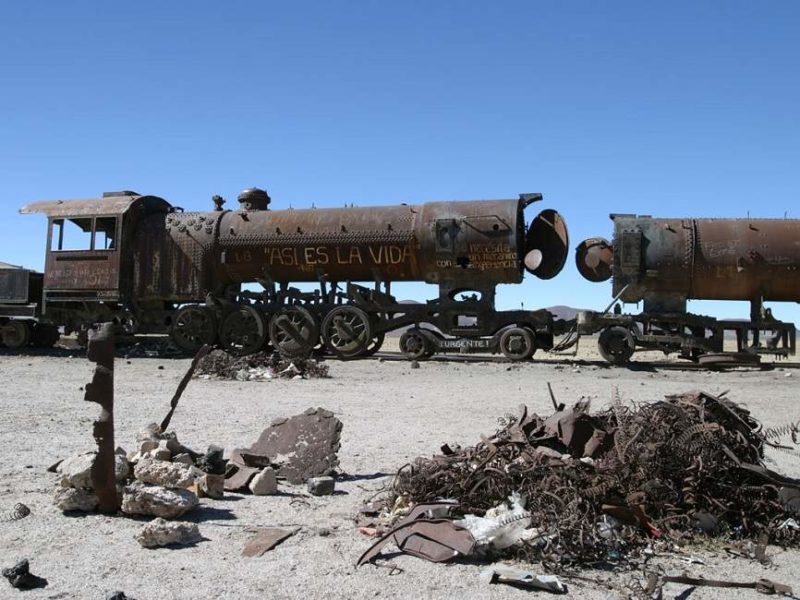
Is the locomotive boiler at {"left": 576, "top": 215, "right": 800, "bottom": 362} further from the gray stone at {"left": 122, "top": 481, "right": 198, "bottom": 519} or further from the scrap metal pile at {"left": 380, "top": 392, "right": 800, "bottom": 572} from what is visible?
the gray stone at {"left": 122, "top": 481, "right": 198, "bottom": 519}

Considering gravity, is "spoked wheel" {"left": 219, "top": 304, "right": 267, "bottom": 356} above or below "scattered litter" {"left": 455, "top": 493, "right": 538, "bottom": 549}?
above

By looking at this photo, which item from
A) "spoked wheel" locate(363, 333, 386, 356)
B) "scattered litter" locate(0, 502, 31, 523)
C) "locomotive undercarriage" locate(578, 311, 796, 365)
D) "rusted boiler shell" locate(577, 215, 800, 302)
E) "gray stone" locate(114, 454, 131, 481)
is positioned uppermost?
"rusted boiler shell" locate(577, 215, 800, 302)

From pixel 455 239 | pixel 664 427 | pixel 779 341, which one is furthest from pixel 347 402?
pixel 779 341

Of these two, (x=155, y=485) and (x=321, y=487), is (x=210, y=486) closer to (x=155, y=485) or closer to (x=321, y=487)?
(x=155, y=485)

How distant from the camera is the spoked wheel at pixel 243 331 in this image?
16484 mm

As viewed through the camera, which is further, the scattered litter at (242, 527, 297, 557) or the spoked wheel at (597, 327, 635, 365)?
the spoked wheel at (597, 327, 635, 365)

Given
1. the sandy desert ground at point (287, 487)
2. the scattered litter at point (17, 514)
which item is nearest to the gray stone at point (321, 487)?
the sandy desert ground at point (287, 487)

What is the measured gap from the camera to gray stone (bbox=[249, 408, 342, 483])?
510 centimetres

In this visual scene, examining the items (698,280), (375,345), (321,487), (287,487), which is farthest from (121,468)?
(698,280)

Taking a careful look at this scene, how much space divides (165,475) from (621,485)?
262cm

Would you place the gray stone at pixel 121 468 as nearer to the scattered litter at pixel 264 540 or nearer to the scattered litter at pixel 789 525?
the scattered litter at pixel 264 540

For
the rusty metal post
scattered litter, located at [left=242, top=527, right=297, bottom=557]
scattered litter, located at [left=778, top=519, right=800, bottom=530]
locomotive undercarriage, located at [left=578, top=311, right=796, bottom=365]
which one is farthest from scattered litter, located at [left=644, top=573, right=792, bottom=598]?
locomotive undercarriage, located at [left=578, top=311, right=796, bottom=365]

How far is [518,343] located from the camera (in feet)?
48.8

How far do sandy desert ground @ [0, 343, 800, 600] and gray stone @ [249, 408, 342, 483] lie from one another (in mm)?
226
